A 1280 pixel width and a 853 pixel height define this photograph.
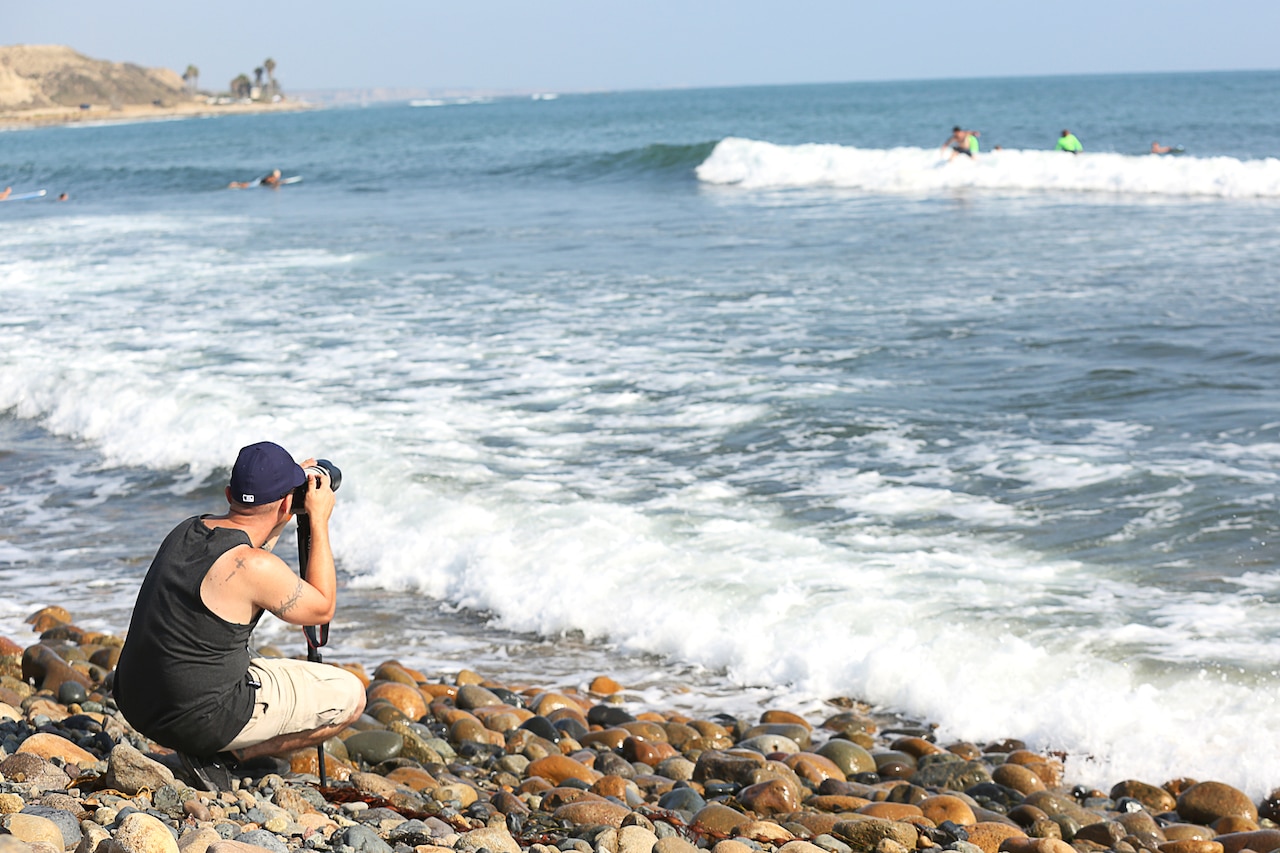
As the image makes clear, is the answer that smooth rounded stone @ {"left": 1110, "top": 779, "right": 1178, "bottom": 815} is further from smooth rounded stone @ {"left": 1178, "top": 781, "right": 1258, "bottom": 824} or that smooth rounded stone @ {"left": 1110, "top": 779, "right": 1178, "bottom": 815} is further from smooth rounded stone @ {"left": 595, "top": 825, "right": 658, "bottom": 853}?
smooth rounded stone @ {"left": 595, "top": 825, "right": 658, "bottom": 853}

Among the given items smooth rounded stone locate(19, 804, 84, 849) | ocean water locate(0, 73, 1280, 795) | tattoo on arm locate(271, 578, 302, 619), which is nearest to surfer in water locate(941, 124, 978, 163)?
ocean water locate(0, 73, 1280, 795)

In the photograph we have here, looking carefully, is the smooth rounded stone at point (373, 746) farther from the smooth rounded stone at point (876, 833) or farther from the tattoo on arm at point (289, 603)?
the smooth rounded stone at point (876, 833)

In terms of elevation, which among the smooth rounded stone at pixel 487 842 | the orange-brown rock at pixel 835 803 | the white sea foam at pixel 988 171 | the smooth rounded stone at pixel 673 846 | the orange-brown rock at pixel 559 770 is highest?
the white sea foam at pixel 988 171

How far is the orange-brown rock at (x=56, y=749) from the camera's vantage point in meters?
4.18

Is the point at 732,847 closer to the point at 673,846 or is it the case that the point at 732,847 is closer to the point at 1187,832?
the point at 673,846

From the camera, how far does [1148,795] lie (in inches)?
196

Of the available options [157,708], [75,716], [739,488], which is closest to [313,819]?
[157,708]

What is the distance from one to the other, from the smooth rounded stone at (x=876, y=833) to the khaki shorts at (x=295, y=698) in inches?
73.6

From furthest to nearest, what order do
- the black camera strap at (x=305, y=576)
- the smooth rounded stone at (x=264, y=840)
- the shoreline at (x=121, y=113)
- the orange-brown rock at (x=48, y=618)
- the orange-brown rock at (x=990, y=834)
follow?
the shoreline at (x=121, y=113), the orange-brown rock at (x=48, y=618), the orange-brown rock at (x=990, y=834), the black camera strap at (x=305, y=576), the smooth rounded stone at (x=264, y=840)

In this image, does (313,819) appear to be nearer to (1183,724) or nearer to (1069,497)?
(1183,724)

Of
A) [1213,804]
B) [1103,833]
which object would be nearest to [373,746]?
[1103,833]

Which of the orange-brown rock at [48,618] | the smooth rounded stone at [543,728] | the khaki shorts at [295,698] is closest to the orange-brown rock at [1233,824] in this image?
the smooth rounded stone at [543,728]

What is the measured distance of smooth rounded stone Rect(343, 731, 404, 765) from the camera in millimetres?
4969

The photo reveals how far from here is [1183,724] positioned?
5312 millimetres
